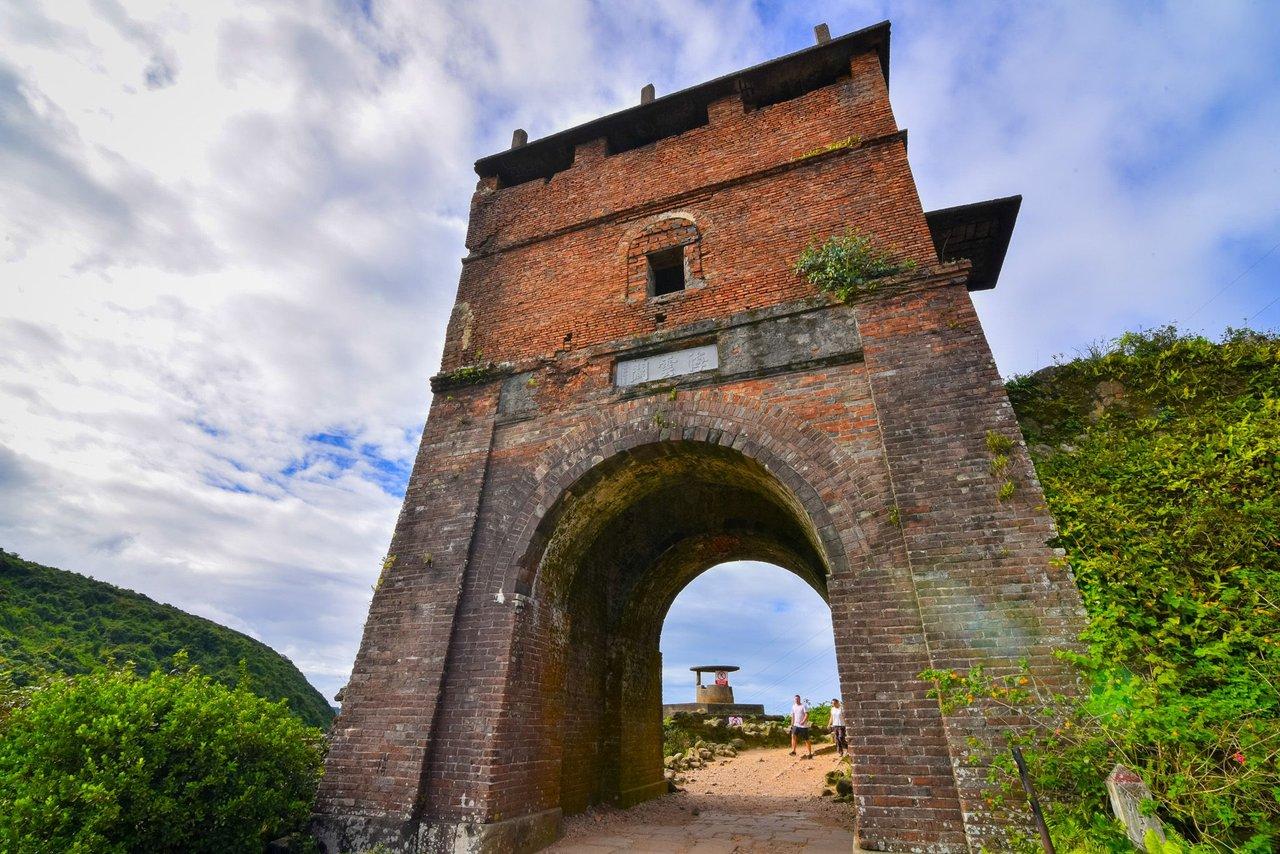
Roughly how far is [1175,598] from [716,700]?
16.3 meters

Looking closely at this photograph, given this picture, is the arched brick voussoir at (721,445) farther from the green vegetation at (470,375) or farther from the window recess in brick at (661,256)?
the window recess in brick at (661,256)

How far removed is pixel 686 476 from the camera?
7680 mm

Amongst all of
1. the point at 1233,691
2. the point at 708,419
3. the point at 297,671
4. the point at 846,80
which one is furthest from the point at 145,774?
the point at 297,671

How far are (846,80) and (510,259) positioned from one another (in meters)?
6.23

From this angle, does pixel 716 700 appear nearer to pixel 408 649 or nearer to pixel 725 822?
pixel 725 822

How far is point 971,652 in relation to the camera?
4.64 metres

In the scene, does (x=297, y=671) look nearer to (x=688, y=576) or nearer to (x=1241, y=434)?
(x=688, y=576)

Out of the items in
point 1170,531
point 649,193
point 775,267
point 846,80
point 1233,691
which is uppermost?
point 846,80

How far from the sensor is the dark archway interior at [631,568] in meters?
6.95

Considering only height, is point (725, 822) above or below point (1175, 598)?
below

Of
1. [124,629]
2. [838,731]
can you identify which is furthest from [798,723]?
[124,629]

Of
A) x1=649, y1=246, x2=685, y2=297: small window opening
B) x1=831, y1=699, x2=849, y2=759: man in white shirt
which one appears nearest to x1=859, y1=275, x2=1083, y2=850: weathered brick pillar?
x1=649, y1=246, x2=685, y2=297: small window opening

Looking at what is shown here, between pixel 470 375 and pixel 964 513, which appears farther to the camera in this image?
pixel 470 375

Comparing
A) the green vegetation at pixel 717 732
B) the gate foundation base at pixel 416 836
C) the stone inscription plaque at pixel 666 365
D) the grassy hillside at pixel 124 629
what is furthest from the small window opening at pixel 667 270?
the grassy hillside at pixel 124 629
